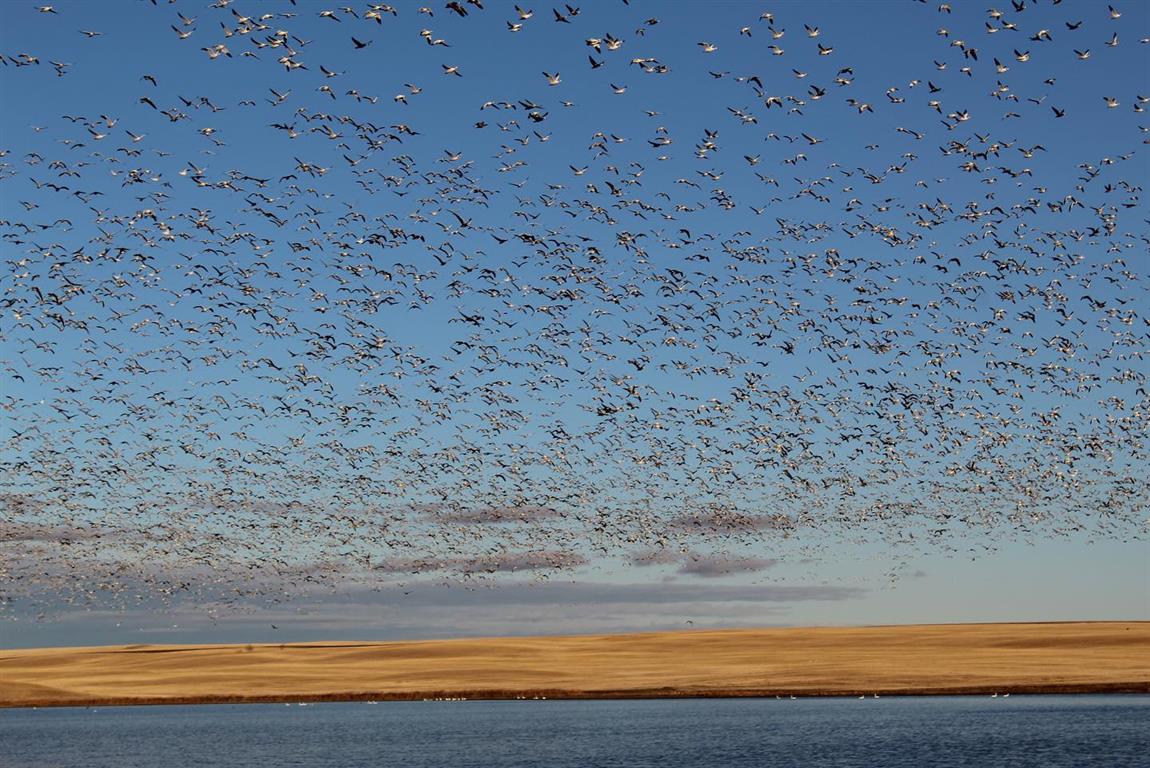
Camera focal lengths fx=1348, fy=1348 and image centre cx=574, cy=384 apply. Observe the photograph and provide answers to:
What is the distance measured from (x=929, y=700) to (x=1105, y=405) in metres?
53.9

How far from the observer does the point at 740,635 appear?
16488 cm

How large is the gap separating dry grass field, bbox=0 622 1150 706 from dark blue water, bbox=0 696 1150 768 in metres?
2.22

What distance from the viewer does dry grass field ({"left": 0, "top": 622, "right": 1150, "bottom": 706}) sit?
354 feet

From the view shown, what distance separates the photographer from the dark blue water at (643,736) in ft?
216

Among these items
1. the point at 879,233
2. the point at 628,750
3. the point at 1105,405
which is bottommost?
the point at 628,750

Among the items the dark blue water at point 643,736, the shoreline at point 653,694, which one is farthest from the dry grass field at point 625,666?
the dark blue water at point 643,736

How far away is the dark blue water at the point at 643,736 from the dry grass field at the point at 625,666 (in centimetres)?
222

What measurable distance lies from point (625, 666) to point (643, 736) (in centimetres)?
4944

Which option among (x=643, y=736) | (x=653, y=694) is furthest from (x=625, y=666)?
(x=643, y=736)

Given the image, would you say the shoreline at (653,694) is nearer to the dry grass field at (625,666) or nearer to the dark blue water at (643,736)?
the dry grass field at (625,666)

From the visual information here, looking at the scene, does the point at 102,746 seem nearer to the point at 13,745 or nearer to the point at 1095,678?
the point at 13,745

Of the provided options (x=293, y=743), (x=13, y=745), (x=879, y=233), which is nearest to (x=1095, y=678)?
(x=293, y=743)

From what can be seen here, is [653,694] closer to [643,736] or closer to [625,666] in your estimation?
[625,666]

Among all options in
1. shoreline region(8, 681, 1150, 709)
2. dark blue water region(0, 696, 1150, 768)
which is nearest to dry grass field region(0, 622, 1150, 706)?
shoreline region(8, 681, 1150, 709)
